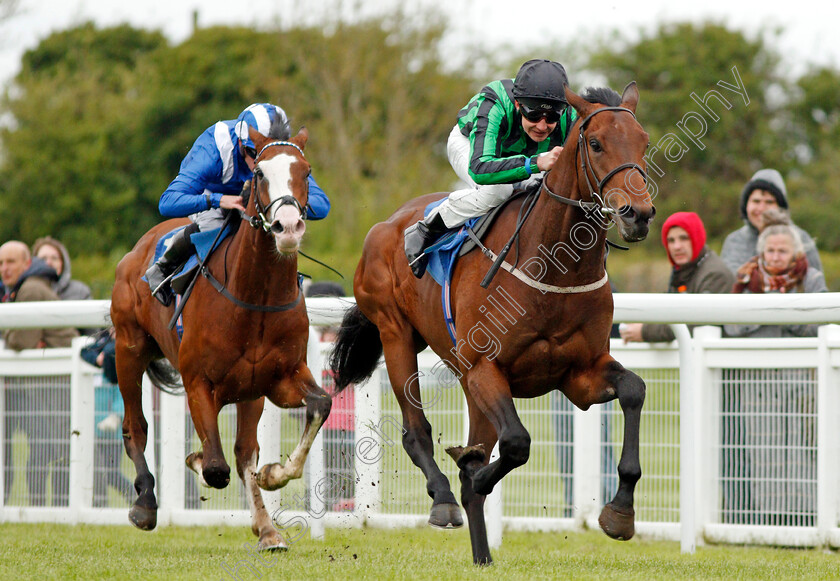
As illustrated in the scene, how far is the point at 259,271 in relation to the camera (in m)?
4.99

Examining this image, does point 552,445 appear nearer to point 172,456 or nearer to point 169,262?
point 172,456

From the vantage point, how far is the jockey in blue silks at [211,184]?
5.27 m

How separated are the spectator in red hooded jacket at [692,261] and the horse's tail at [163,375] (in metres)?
2.57

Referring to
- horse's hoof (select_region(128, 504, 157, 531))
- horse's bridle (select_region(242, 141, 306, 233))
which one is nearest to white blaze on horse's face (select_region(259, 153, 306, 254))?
horse's bridle (select_region(242, 141, 306, 233))

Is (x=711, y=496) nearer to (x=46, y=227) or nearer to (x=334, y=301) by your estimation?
(x=334, y=301)

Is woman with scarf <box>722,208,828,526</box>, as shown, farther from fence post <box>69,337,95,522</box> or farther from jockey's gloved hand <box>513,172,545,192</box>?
fence post <box>69,337,95,522</box>

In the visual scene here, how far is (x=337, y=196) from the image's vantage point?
834 inches

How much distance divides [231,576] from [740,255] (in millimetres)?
4214

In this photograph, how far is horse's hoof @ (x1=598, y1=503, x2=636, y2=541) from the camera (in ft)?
13.8

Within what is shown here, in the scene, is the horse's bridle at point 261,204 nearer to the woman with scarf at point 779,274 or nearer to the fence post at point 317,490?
the fence post at point 317,490


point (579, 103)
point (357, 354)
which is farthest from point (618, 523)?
point (357, 354)

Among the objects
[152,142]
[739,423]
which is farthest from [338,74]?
[739,423]

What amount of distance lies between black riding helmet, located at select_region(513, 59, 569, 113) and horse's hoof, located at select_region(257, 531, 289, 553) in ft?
7.96

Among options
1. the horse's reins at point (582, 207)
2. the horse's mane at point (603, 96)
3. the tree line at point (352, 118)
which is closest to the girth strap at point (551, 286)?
the horse's reins at point (582, 207)
